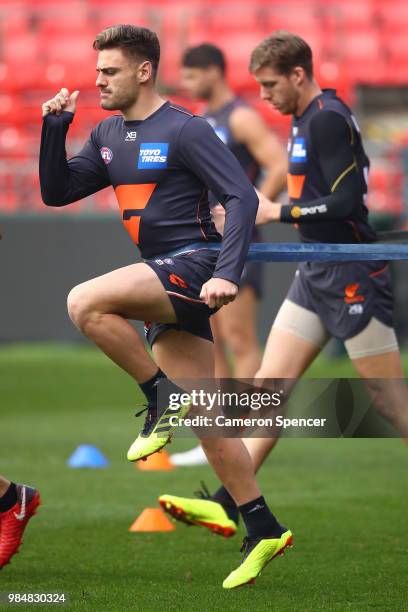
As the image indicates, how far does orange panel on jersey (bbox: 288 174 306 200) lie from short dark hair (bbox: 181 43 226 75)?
222 centimetres

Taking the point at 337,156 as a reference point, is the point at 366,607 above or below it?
A: below

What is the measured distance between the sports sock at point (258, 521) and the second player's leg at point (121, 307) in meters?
0.76

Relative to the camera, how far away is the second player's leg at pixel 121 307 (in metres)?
4.38

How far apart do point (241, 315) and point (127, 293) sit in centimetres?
363

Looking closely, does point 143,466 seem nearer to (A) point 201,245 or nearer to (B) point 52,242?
(A) point 201,245

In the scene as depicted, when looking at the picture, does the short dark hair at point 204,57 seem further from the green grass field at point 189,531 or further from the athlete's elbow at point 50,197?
the athlete's elbow at point 50,197

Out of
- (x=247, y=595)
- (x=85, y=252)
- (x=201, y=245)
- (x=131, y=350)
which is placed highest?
(x=201, y=245)

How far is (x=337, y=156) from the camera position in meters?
5.48

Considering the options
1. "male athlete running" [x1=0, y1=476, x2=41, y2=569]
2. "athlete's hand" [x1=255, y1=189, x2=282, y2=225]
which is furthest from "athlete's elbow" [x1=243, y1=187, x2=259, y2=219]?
"male athlete running" [x1=0, y1=476, x2=41, y2=569]

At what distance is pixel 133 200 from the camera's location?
4.59 m

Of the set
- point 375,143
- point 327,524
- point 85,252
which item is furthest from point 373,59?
point 327,524

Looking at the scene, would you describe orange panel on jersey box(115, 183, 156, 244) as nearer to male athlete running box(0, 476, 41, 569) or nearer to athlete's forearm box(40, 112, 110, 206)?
athlete's forearm box(40, 112, 110, 206)

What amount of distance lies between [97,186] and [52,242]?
10249 millimetres

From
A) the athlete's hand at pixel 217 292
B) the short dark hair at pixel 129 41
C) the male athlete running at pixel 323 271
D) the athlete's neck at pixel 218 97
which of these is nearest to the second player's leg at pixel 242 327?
the athlete's neck at pixel 218 97
